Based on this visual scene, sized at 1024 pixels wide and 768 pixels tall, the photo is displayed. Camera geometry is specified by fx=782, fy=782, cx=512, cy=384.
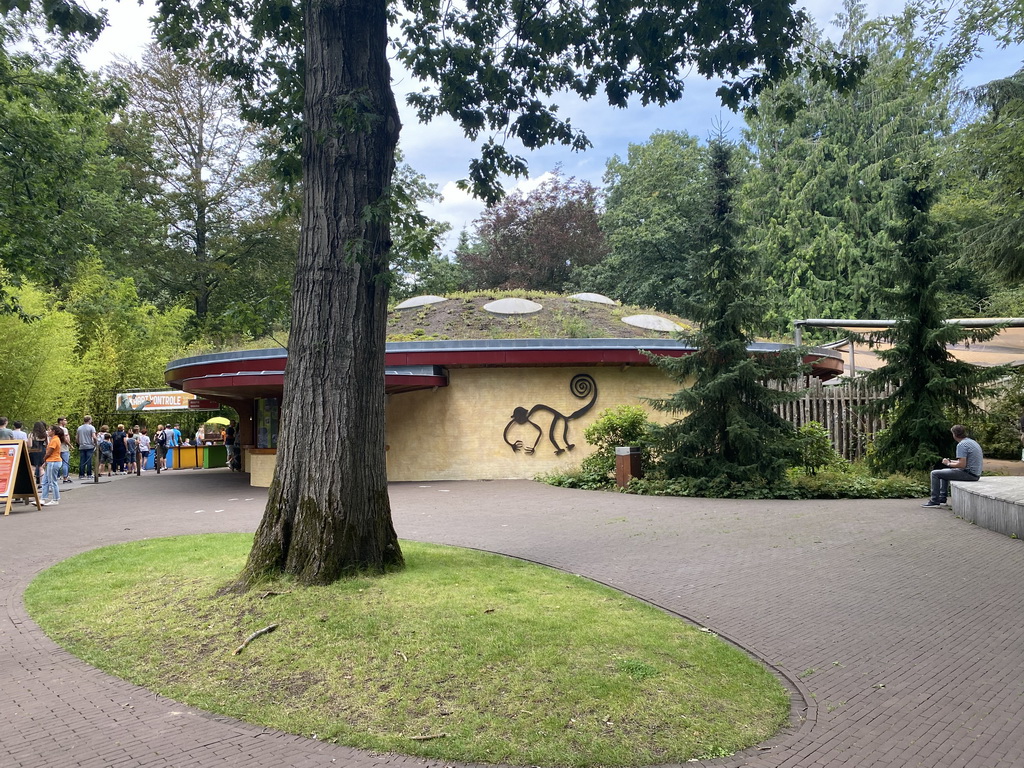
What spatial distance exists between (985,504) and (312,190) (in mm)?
9683

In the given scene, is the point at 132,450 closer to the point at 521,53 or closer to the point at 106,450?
the point at 106,450

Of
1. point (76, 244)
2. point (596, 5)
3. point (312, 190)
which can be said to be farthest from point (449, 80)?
point (76, 244)

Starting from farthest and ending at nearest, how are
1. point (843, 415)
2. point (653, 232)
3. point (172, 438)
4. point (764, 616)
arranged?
point (653, 232) < point (172, 438) < point (843, 415) < point (764, 616)

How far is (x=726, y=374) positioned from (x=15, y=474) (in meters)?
13.1

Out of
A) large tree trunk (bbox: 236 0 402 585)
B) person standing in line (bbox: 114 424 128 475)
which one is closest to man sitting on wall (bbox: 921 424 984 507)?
large tree trunk (bbox: 236 0 402 585)

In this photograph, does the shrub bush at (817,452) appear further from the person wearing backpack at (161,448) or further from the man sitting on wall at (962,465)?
the person wearing backpack at (161,448)

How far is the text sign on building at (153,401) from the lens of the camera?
93.0ft

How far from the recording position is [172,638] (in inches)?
226

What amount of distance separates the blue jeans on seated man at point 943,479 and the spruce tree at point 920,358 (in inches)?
99.8

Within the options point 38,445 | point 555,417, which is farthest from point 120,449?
point 555,417

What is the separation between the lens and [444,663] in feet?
16.5

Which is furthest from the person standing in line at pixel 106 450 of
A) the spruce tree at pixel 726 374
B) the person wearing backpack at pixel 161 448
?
the spruce tree at pixel 726 374

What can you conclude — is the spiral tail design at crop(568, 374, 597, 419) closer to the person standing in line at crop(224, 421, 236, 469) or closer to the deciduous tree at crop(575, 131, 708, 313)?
the person standing in line at crop(224, 421, 236, 469)

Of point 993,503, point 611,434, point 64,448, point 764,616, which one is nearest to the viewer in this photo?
point 764,616
